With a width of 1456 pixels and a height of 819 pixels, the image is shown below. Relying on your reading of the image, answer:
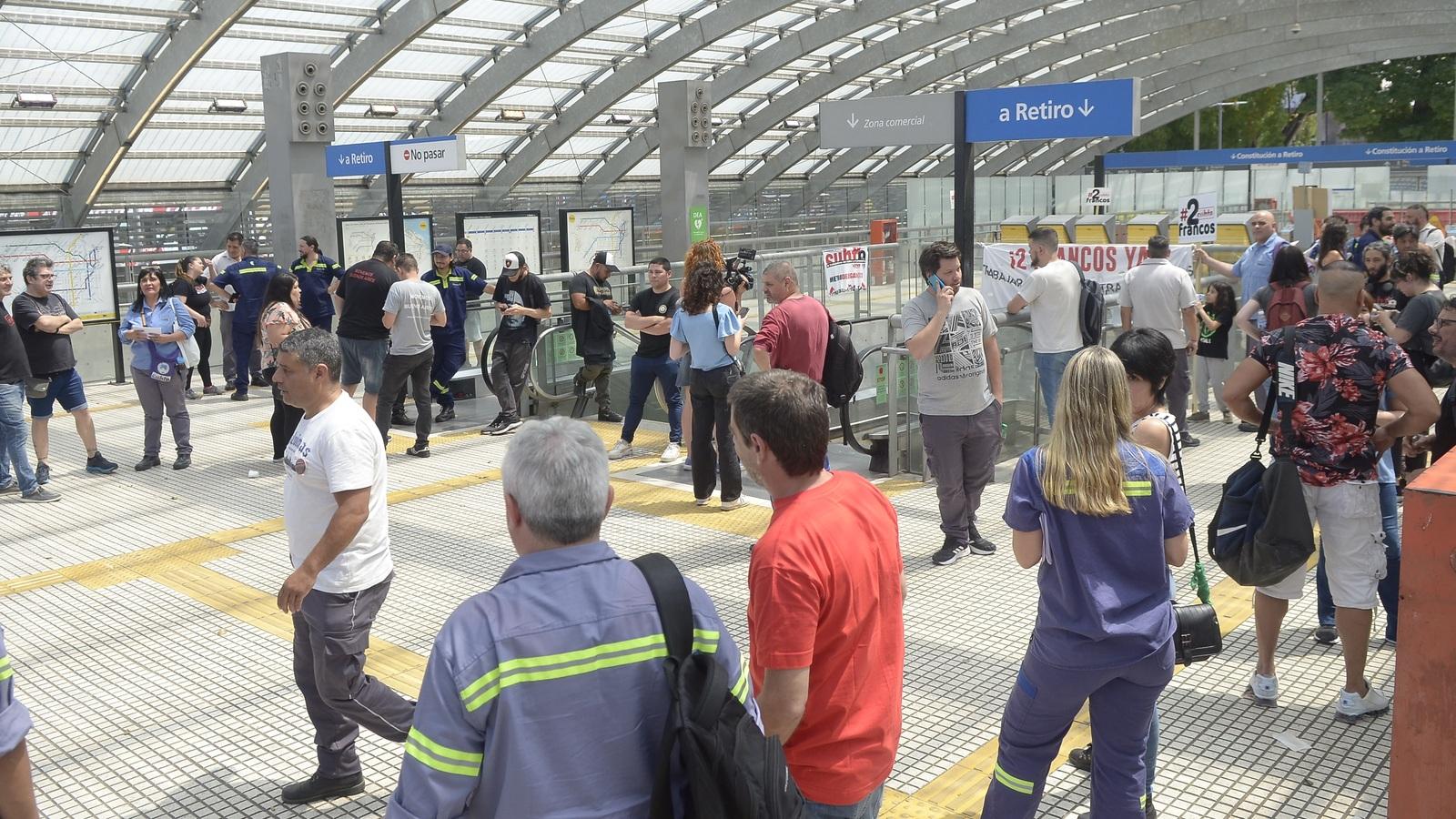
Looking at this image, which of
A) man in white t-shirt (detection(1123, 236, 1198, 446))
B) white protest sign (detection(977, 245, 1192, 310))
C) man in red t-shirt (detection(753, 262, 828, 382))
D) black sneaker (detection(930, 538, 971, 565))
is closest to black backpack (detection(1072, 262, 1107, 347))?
man in white t-shirt (detection(1123, 236, 1198, 446))

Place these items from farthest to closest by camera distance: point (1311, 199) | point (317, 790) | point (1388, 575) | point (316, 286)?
point (1311, 199), point (316, 286), point (1388, 575), point (317, 790)

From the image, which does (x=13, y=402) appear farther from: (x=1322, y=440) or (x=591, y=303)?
(x=1322, y=440)

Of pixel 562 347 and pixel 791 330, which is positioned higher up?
pixel 791 330

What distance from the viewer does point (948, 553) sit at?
7.31 meters

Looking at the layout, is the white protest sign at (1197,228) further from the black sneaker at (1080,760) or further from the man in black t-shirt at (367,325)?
the black sneaker at (1080,760)

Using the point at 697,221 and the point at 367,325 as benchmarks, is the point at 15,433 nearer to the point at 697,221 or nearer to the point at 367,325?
the point at 367,325

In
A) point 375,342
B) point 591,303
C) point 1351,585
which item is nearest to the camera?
point 1351,585

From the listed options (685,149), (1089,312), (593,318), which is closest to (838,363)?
(1089,312)

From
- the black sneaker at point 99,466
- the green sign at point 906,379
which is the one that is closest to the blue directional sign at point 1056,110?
the green sign at point 906,379

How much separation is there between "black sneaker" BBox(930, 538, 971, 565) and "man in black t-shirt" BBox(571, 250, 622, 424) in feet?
17.0

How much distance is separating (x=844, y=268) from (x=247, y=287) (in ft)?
22.1

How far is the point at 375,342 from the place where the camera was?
10.7 m

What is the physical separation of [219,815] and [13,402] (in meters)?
5.90

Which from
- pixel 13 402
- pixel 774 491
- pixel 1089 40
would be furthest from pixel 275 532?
pixel 1089 40
